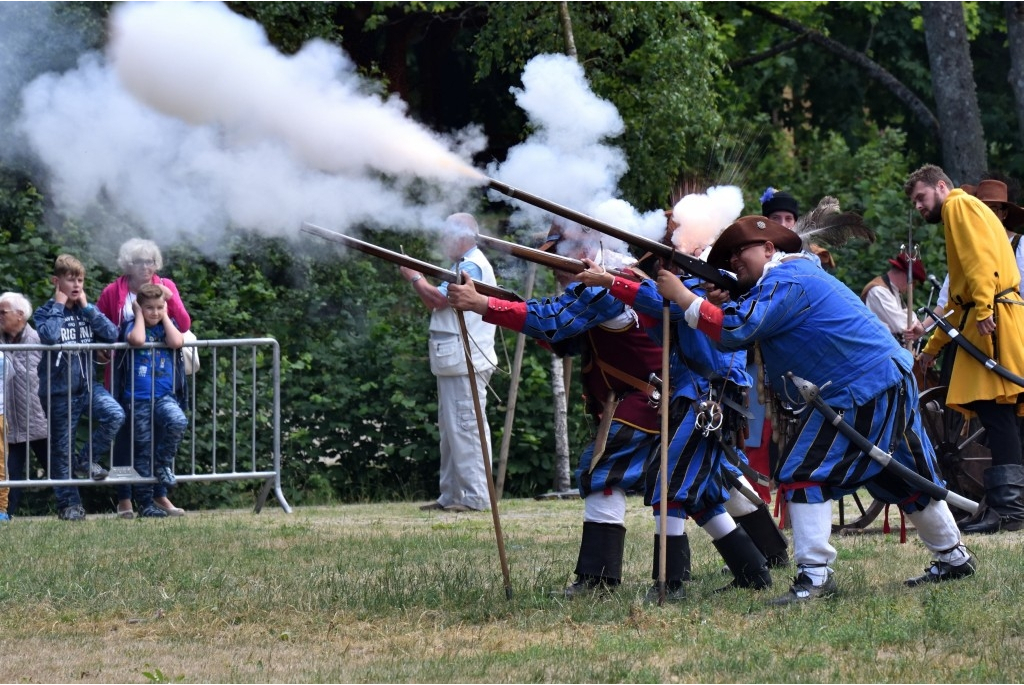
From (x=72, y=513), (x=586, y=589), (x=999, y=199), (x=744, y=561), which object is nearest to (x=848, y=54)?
(x=999, y=199)

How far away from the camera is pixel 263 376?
40.5ft

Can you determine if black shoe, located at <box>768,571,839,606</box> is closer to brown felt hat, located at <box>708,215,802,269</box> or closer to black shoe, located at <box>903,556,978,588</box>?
black shoe, located at <box>903,556,978,588</box>

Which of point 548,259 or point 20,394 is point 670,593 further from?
point 20,394

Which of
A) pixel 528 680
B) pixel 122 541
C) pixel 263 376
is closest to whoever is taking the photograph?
pixel 528 680

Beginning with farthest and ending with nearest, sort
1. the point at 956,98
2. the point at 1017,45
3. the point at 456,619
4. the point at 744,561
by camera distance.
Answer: the point at 956,98 < the point at 1017,45 < the point at 744,561 < the point at 456,619

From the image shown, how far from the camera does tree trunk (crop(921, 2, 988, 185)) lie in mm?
15586

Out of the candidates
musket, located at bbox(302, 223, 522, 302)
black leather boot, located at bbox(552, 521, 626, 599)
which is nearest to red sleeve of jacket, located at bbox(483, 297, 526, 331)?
musket, located at bbox(302, 223, 522, 302)

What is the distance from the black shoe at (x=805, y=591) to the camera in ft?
20.3

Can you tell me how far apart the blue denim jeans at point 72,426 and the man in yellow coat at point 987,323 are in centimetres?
582

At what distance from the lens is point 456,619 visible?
6027mm

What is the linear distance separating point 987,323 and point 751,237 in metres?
2.71

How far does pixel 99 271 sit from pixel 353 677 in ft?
26.7

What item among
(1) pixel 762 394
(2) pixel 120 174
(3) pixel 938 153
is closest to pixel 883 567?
(1) pixel 762 394

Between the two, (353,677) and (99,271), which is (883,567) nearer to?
(353,677)
